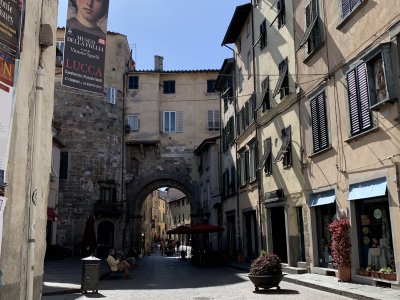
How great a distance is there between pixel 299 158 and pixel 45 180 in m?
11.8

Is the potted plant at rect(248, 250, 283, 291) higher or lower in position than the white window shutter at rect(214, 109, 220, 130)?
lower

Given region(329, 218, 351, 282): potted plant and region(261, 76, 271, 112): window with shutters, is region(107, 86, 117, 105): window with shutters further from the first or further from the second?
region(329, 218, 351, 282): potted plant

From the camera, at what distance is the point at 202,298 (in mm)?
12070

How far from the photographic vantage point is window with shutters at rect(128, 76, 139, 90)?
3900 centimetres

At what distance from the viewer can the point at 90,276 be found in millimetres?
13461

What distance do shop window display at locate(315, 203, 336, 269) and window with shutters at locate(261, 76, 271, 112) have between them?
21.3ft

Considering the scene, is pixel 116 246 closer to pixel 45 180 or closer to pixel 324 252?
pixel 324 252

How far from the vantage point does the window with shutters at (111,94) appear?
121ft

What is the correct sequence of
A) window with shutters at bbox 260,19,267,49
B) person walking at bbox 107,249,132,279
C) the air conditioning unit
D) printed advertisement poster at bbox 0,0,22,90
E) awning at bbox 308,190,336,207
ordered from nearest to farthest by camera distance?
printed advertisement poster at bbox 0,0,22,90 → awning at bbox 308,190,336,207 → person walking at bbox 107,249,132,279 → the air conditioning unit → window with shutters at bbox 260,19,267,49

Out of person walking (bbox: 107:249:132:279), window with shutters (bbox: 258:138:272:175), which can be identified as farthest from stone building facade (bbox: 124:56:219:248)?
person walking (bbox: 107:249:132:279)

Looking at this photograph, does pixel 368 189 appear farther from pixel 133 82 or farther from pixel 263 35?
pixel 133 82

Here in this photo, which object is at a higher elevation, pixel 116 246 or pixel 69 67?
pixel 69 67

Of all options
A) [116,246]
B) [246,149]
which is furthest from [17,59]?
[116,246]

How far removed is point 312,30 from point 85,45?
10.3 metres
